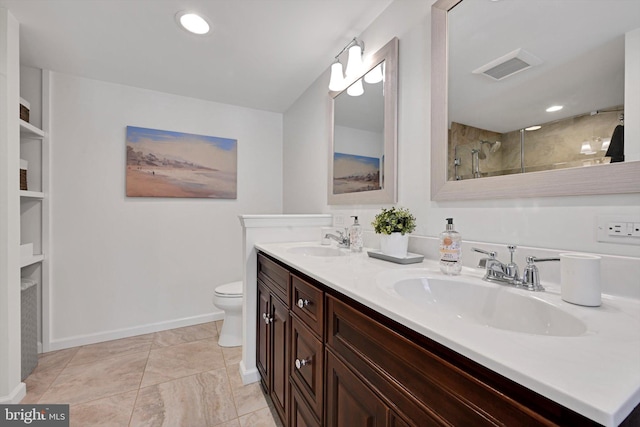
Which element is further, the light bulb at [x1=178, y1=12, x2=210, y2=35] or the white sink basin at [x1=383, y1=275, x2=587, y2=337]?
the light bulb at [x1=178, y1=12, x2=210, y2=35]

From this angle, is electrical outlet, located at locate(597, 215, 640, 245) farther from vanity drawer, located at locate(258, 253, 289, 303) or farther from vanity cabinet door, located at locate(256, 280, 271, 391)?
vanity cabinet door, located at locate(256, 280, 271, 391)

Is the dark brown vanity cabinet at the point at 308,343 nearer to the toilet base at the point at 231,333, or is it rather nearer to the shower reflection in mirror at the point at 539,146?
the shower reflection in mirror at the point at 539,146

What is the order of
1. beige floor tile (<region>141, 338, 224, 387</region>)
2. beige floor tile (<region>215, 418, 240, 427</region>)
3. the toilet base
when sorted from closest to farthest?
beige floor tile (<region>215, 418, 240, 427</region>) < beige floor tile (<region>141, 338, 224, 387</region>) < the toilet base

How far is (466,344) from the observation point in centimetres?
44

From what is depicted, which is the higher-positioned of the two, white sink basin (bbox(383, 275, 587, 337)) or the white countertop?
the white countertop

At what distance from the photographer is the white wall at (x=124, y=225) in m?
2.14

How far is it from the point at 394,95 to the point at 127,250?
98.5 inches

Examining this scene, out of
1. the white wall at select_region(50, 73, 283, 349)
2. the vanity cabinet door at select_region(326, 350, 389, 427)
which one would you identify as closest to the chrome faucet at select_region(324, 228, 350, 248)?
the vanity cabinet door at select_region(326, 350, 389, 427)

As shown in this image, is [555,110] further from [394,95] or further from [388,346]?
[388,346]

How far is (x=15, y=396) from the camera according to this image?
4.97ft

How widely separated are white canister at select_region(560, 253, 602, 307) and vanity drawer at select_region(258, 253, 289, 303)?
955 millimetres

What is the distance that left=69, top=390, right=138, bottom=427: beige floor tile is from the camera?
1.39 meters

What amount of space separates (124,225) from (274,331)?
1.84 metres

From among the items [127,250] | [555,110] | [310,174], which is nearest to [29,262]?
[127,250]
